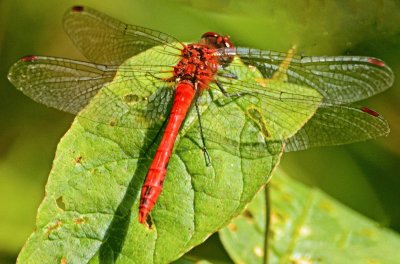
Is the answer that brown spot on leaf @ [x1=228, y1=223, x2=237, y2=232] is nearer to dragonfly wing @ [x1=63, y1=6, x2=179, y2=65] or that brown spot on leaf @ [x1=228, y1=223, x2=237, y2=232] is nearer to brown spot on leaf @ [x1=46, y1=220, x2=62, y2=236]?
dragonfly wing @ [x1=63, y1=6, x2=179, y2=65]

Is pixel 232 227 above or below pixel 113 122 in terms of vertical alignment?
below

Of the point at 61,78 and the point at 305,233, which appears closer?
the point at 61,78

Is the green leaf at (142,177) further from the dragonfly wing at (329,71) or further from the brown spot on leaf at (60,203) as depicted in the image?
the dragonfly wing at (329,71)

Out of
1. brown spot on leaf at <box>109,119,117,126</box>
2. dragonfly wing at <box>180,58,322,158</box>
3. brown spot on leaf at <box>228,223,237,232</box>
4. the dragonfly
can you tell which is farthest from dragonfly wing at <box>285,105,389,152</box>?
brown spot on leaf at <box>228,223,237,232</box>

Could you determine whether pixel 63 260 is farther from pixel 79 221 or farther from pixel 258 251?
pixel 258 251

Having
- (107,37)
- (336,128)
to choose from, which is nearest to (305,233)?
(336,128)

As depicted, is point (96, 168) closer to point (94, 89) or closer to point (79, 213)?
point (79, 213)

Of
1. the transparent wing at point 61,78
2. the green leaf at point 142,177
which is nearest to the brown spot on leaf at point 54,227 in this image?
the green leaf at point 142,177
